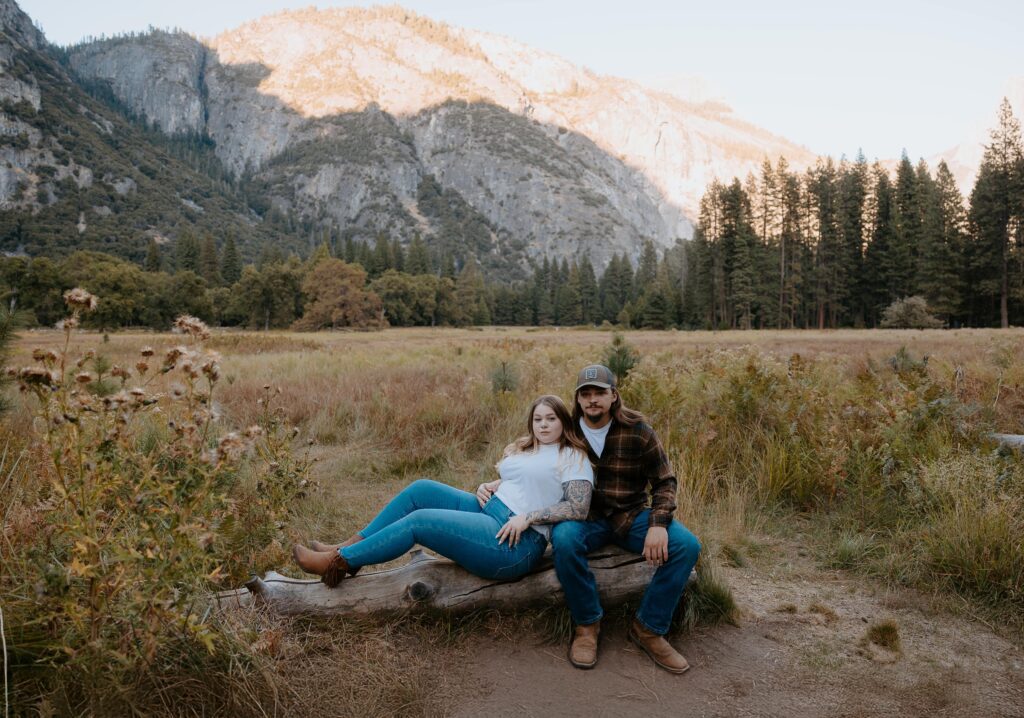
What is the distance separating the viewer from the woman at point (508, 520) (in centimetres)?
325

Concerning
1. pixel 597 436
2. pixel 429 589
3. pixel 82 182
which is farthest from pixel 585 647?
pixel 82 182

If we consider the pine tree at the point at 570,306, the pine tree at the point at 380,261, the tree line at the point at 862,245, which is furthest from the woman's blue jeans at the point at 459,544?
the pine tree at the point at 380,261

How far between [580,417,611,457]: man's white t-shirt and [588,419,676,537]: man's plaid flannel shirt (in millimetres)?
23

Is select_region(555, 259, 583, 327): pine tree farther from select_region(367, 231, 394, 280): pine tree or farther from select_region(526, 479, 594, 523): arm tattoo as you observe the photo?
select_region(526, 479, 594, 523): arm tattoo

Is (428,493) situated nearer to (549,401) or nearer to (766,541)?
(549,401)

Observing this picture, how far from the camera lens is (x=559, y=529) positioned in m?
3.23

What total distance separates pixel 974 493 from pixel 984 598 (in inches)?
35.9

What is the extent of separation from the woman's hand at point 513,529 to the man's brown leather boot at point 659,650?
34.8 inches

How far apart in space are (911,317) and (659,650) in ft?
150

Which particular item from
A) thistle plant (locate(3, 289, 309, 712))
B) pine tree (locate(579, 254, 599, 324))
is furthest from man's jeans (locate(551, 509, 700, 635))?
pine tree (locate(579, 254, 599, 324))

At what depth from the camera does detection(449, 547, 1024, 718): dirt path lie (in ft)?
9.34

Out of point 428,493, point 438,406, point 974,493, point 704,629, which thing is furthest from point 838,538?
point 438,406

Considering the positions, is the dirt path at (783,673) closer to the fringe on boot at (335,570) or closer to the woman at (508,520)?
the woman at (508,520)

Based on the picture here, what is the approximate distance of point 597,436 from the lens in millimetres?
3635
